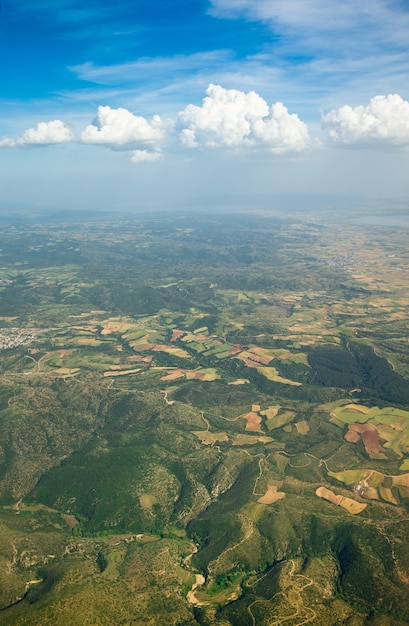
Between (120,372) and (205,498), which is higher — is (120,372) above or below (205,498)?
above

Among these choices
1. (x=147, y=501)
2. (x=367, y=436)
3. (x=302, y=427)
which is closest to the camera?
(x=147, y=501)

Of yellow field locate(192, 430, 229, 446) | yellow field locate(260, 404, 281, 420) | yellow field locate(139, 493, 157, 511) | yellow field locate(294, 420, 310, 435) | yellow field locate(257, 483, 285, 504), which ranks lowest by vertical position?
yellow field locate(139, 493, 157, 511)

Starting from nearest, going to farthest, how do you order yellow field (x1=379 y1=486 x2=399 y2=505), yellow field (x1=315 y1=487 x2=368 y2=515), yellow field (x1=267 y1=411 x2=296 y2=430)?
yellow field (x1=315 y1=487 x2=368 y2=515), yellow field (x1=379 y1=486 x2=399 y2=505), yellow field (x1=267 y1=411 x2=296 y2=430)

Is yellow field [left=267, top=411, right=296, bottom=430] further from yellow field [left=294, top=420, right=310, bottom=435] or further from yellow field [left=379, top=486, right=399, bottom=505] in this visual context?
yellow field [left=379, top=486, right=399, bottom=505]

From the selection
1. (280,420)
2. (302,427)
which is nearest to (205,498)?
(280,420)

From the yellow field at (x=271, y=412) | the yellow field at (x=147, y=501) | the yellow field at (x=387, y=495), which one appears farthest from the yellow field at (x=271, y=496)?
the yellow field at (x=271, y=412)

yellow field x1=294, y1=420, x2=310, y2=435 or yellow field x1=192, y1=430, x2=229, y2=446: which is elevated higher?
yellow field x1=294, y1=420, x2=310, y2=435

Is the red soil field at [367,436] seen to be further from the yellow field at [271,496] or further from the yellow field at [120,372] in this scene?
the yellow field at [120,372]

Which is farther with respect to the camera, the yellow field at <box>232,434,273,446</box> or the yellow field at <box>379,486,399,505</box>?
the yellow field at <box>232,434,273,446</box>

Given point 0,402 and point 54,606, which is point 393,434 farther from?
point 0,402

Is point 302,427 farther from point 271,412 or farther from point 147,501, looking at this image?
point 147,501

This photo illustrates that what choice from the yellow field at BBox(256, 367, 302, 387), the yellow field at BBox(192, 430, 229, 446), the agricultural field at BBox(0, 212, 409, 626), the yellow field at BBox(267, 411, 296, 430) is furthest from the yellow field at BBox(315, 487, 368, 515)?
the yellow field at BBox(256, 367, 302, 387)
